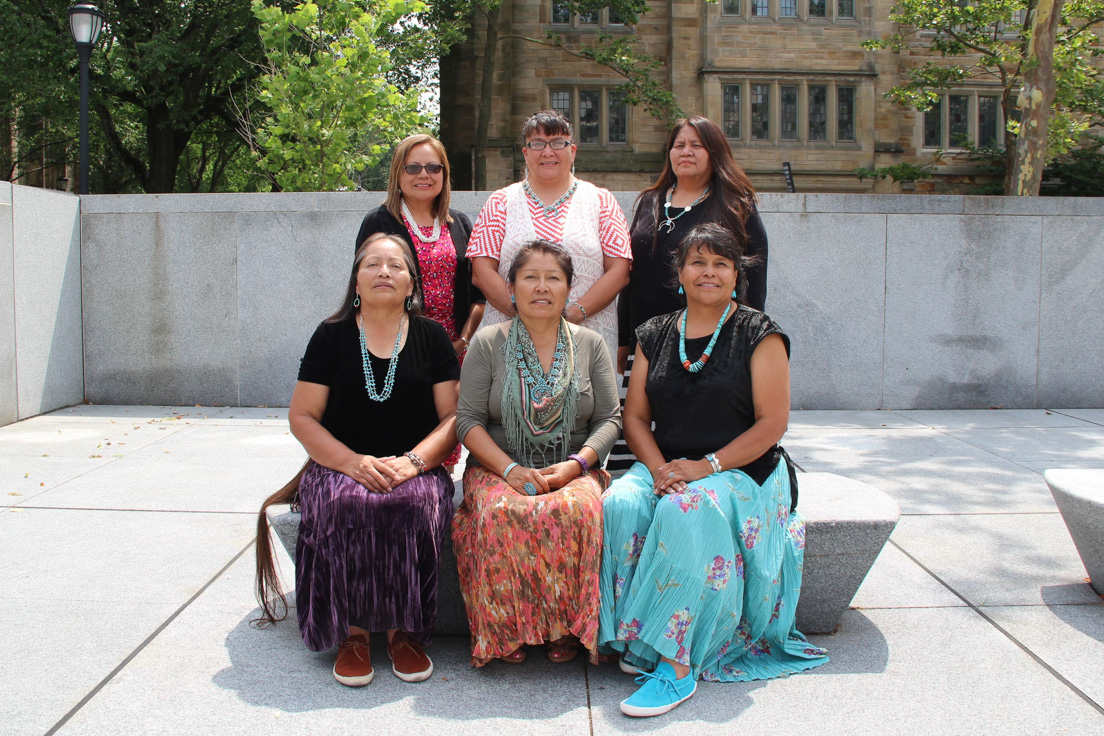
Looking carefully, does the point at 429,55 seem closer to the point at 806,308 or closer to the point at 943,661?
the point at 806,308

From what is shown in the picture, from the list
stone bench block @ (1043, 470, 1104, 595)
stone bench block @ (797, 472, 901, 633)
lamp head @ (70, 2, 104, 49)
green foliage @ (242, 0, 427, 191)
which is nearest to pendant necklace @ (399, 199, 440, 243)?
stone bench block @ (797, 472, 901, 633)

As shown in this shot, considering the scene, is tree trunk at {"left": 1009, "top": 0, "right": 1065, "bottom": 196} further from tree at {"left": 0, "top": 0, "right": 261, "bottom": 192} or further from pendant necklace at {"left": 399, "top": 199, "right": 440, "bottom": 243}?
tree at {"left": 0, "top": 0, "right": 261, "bottom": 192}

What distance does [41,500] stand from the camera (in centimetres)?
482

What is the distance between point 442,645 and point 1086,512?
8.39 ft

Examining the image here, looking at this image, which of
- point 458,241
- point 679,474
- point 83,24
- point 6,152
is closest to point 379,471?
point 679,474

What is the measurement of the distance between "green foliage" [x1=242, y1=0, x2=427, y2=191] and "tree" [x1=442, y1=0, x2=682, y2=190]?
38.0ft

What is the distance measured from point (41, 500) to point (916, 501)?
16.2 ft

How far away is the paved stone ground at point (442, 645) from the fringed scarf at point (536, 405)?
2.42 feet

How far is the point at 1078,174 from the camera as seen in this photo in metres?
20.0

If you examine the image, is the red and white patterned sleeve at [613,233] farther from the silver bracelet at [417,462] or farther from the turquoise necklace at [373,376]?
the silver bracelet at [417,462]

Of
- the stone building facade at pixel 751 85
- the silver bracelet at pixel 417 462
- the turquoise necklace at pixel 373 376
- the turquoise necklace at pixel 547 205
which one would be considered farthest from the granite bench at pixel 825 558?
the stone building facade at pixel 751 85

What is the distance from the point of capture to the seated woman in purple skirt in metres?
2.90

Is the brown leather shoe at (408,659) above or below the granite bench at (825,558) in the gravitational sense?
below

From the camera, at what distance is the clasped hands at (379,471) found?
2.96 m
